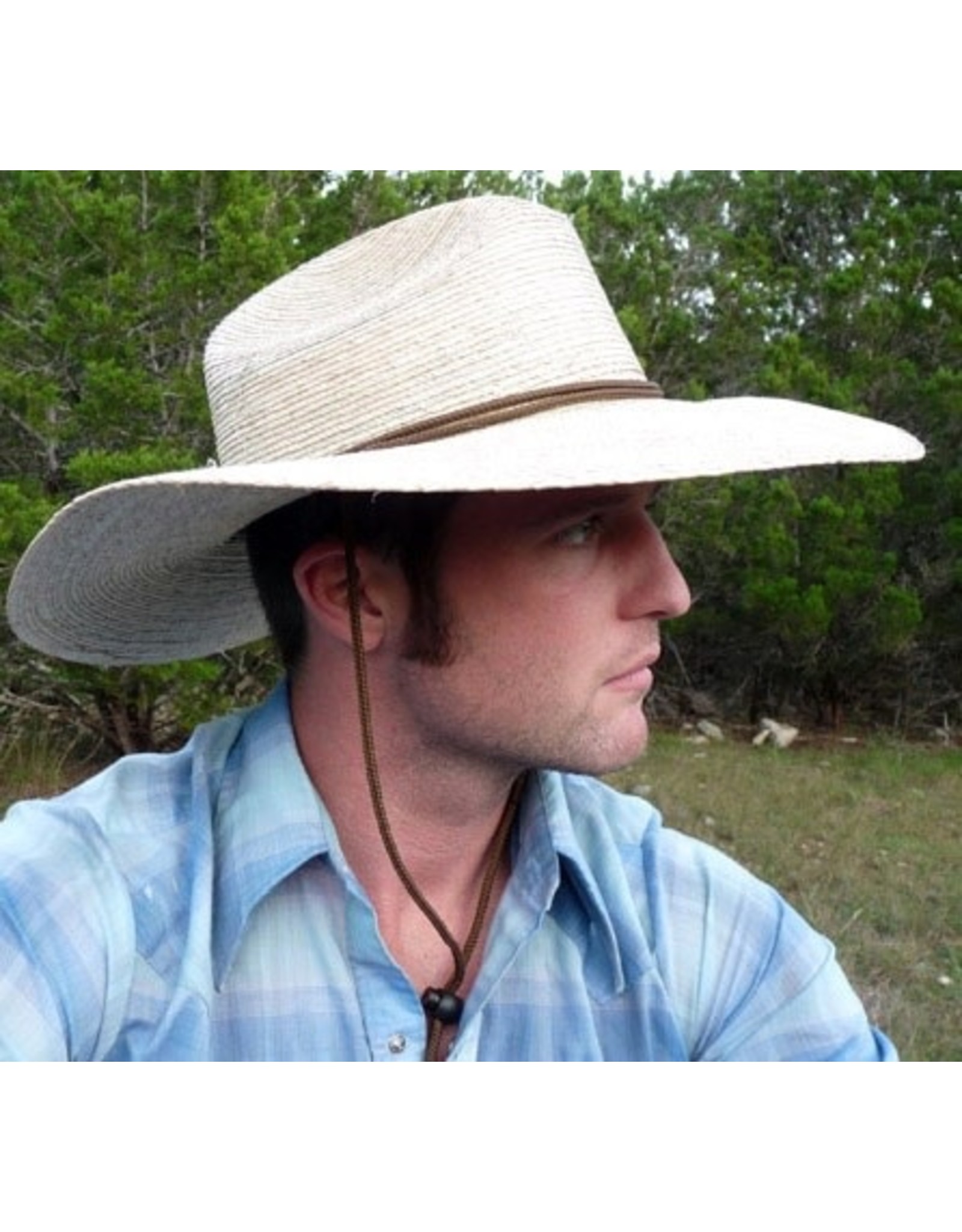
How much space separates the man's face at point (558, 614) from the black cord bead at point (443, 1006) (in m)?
0.20

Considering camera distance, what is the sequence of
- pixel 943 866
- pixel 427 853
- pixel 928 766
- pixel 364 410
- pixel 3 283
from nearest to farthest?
pixel 364 410
pixel 427 853
pixel 3 283
pixel 943 866
pixel 928 766

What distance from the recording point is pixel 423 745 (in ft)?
3.51

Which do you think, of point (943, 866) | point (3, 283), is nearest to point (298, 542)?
point (3, 283)

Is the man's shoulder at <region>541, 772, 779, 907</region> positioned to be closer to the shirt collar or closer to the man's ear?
the shirt collar

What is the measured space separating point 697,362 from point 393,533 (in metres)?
3.78

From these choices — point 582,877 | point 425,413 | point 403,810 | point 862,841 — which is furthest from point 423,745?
point 862,841

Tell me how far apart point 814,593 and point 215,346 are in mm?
3965

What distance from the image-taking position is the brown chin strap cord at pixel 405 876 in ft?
3.34

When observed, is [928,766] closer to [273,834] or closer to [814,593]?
[814,593]

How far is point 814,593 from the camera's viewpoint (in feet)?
15.8

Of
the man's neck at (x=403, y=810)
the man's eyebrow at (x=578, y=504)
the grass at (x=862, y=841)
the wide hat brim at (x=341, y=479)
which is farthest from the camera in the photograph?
the grass at (x=862, y=841)

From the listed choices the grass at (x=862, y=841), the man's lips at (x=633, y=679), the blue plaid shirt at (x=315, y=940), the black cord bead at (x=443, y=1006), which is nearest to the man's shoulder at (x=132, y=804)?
the blue plaid shirt at (x=315, y=940)

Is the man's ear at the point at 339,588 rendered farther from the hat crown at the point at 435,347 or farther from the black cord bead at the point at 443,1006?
the black cord bead at the point at 443,1006

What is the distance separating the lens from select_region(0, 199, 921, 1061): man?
918mm
